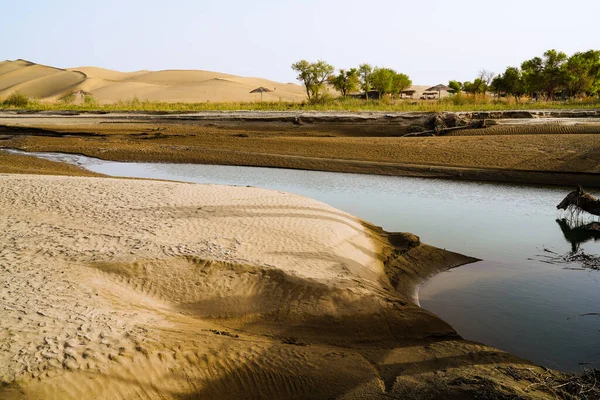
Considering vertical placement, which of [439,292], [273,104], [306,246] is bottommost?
[439,292]

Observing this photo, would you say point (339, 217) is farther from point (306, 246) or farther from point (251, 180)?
point (251, 180)

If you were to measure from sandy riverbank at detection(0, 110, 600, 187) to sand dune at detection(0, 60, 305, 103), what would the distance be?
3855cm

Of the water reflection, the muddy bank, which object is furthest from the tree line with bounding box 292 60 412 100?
the water reflection

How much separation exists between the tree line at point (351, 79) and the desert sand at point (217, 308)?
130ft

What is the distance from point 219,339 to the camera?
4602mm

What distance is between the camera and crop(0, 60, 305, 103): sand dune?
7206 centimetres

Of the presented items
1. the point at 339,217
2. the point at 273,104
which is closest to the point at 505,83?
the point at 273,104

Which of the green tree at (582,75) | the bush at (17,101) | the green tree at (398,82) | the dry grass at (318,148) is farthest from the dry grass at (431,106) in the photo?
the green tree at (398,82)

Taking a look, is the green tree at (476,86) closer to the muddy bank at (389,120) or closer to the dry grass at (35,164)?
the muddy bank at (389,120)

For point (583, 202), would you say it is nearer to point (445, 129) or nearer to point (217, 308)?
point (217, 308)

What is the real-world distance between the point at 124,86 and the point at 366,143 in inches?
2706

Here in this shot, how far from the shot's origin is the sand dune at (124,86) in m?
72.1

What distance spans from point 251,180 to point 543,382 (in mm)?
11069

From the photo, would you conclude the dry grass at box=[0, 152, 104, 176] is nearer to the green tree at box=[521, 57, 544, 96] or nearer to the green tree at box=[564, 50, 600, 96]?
the green tree at box=[564, 50, 600, 96]
